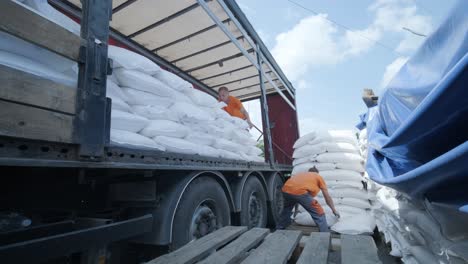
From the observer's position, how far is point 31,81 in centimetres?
107

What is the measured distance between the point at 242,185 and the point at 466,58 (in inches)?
108

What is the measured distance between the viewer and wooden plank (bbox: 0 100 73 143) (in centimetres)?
97

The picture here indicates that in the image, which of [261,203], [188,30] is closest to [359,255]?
[261,203]

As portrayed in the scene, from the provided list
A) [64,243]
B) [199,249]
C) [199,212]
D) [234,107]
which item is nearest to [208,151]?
[199,212]

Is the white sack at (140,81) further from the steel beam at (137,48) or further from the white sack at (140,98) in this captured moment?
the steel beam at (137,48)

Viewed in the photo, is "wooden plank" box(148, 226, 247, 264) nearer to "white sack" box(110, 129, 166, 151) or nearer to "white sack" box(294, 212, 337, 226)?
"white sack" box(110, 129, 166, 151)

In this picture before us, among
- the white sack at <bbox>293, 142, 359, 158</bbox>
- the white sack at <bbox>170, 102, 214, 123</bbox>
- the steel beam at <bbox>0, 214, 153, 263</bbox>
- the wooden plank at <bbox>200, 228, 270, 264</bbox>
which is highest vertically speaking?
the white sack at <bbox>170, 102, 214, 123</bbox>

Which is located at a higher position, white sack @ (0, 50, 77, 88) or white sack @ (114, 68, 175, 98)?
→ white sack @ (114, 68, 175, 98)

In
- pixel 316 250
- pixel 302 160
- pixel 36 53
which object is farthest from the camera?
pixel 302 160

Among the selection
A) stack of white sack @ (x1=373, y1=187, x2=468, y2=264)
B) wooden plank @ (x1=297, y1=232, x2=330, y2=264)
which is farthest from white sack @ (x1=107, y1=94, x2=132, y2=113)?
stack of white sack @ (x1=373, y1=187, x2=468, y2=264)

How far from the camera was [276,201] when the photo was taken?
15.8ft

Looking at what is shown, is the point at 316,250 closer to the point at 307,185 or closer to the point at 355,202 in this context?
the point at 307,185

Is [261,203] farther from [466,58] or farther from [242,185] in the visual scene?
[466,58]

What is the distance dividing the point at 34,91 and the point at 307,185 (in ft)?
13.5
